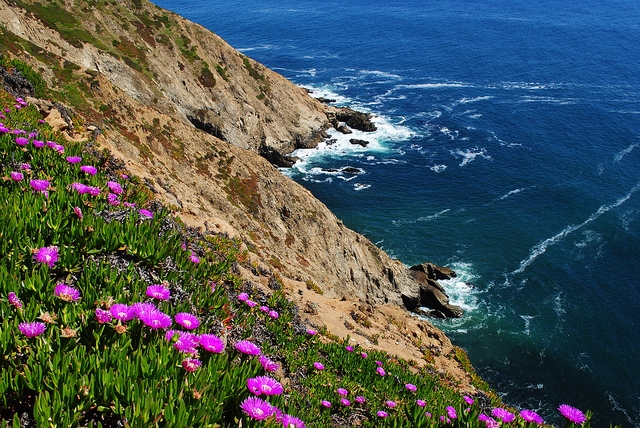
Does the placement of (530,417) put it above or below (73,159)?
below

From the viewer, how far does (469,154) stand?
8500 cm

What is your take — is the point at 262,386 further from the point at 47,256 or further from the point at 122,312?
the point at 47,256

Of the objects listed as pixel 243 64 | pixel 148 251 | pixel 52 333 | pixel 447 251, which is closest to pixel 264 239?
pixel 148 251

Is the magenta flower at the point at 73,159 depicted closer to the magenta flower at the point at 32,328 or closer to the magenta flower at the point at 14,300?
the magenta flower at the point at 14,300

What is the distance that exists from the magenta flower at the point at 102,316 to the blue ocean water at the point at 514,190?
4210 centimetres

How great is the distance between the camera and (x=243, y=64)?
88312mm

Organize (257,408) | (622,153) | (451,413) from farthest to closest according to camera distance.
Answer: (622,153) < (451,413) < (257,408)

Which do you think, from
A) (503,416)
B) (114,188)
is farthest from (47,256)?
(503,416)

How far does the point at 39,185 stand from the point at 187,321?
3971 millimetres

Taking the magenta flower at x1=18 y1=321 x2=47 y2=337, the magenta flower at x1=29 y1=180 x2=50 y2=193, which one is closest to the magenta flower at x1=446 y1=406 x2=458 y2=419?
the magenta flower at x1=18 y1=321 x2=47 y2=337

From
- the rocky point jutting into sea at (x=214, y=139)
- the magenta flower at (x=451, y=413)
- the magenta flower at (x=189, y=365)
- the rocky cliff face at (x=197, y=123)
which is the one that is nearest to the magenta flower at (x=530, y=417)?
the magenta flower at (x=451, y=413)

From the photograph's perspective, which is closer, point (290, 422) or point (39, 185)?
point (290, 422)

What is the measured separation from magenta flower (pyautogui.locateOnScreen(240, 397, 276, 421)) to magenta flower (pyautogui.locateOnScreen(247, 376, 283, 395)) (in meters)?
0.11

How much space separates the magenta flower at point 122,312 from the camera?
15.8 feet
